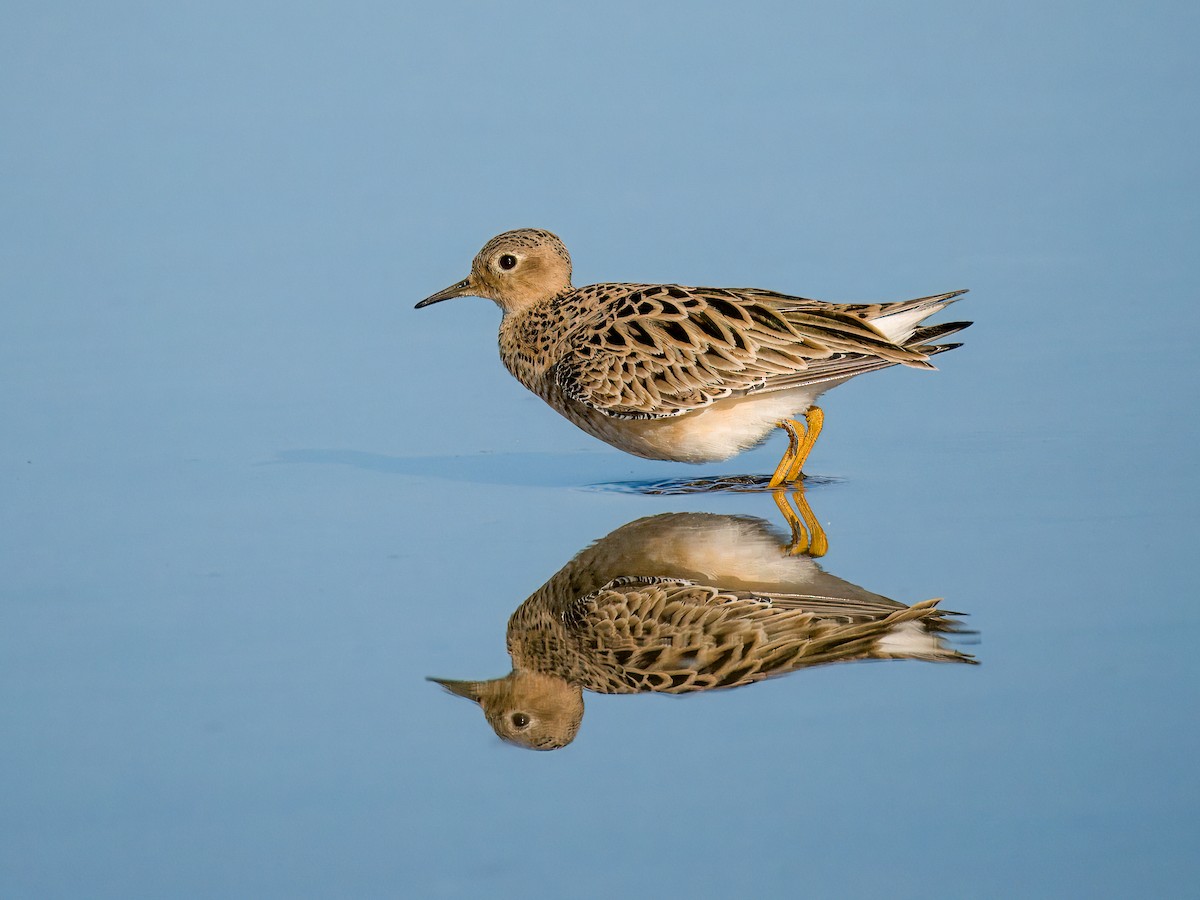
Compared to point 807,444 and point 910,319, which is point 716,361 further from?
point 910,319

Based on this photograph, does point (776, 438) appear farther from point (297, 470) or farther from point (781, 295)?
point (297, 470)

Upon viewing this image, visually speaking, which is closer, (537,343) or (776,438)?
(537,343)

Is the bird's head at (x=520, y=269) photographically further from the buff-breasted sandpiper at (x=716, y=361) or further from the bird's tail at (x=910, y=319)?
the bird's tail at (x=910, y=319)

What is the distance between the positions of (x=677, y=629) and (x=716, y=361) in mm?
2685

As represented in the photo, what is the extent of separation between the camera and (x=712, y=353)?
1016 cm

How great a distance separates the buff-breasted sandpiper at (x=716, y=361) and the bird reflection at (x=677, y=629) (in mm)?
1340

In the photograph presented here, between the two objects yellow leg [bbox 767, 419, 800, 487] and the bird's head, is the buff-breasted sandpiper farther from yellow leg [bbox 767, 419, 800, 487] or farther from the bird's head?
the bird's head

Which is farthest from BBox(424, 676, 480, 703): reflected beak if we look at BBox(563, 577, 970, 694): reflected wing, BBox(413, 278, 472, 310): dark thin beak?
BBox(413, 278, 472, 310): dark thin beak

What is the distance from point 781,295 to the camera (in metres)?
10.5

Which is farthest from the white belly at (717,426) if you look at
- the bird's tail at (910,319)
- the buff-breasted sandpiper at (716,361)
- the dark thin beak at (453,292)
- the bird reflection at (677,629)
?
the dark thin beak at (453,292)

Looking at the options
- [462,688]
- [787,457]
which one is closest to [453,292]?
[787,457]

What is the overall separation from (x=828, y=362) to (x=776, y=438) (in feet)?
7.33

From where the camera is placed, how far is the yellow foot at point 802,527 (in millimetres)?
9016

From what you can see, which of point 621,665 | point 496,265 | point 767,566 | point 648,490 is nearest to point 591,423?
point 648,490
